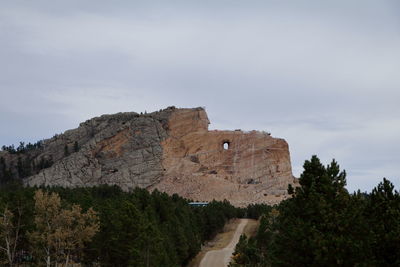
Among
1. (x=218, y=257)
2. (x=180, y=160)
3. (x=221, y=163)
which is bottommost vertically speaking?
(x=218, y=257)

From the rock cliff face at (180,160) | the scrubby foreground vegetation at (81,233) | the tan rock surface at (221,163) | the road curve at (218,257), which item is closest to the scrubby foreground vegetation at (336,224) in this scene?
the scrubby foreground vegetation at (81,233)

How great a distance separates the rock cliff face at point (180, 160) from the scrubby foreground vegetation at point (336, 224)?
95.6m

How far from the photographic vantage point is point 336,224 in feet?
70.5

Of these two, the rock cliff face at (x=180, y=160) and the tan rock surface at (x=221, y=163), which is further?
the rock cliff face at (x=180, y=160)

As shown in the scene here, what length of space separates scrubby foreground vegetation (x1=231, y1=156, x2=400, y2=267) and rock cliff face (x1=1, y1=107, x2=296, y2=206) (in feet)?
314

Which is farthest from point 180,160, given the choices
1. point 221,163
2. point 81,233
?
point 81,233

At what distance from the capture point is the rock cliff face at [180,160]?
122500 millimetres

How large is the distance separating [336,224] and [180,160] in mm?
110644

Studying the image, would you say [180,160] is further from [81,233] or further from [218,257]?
[81,233]

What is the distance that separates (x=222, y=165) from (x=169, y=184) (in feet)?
45.8

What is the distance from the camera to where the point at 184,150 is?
133125mm

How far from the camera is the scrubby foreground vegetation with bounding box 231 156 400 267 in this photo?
2083cm

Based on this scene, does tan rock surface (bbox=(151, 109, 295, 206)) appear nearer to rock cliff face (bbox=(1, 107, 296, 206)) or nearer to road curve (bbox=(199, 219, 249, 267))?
rock cliff face (bbox=(1, 107, 296, 206))

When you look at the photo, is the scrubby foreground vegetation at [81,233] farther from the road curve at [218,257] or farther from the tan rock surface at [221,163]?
the tan rock surface at [221,163]
